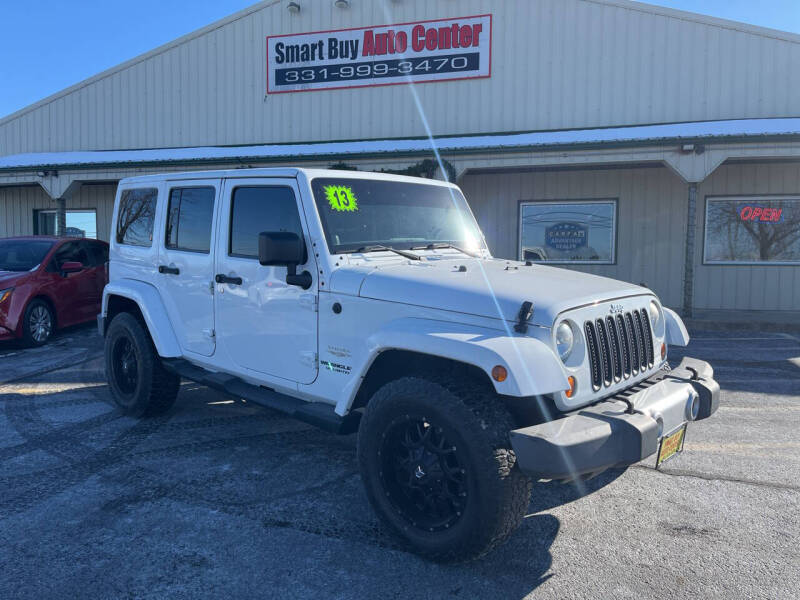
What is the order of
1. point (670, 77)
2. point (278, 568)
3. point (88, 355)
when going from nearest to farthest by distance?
1. point (278, 568)
2. point (88, 355)
3. point (670, 77)

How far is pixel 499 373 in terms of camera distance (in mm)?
2750

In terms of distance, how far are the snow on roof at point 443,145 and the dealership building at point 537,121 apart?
64 mm

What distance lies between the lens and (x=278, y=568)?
3049mm

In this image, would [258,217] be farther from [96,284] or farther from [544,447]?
[96,284]

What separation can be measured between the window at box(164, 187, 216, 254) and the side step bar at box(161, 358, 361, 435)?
0.91 metres

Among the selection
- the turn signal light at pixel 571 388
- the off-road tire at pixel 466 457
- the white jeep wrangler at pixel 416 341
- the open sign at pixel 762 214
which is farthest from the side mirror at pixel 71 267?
the open sign at pixel 762 214

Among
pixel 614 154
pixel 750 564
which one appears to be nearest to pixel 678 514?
pixel 750 564

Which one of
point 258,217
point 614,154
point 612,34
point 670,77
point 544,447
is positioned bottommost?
point 544,447

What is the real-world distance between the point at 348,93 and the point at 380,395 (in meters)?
A: 13.1

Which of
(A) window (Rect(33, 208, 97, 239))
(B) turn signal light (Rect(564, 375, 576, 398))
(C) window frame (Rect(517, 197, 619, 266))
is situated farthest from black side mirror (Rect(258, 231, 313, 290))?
(A) window (Rect(33, 208, 97, 239))

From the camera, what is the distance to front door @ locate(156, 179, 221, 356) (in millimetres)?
4590

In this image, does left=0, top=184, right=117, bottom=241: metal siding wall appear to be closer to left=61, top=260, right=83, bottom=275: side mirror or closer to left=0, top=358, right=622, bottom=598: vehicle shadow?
left=61, top=260, right=83, bottom=275: side mirror

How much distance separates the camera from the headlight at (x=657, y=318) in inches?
152

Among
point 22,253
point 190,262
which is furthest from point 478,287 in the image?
point 22,253
